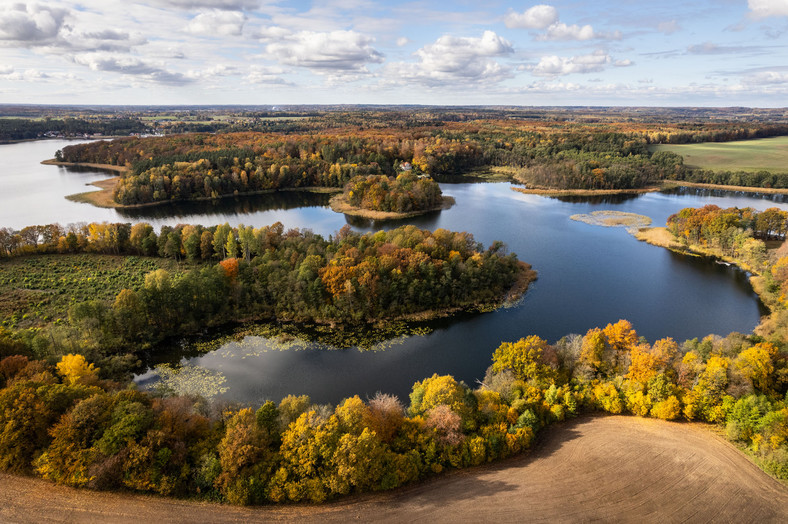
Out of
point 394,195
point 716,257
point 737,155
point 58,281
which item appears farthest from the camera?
point 737,155

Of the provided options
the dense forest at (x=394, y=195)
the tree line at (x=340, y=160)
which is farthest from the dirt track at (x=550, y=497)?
the tree line at (x=340, y=160)

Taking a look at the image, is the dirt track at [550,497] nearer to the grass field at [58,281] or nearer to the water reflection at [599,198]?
the grass field at [58,281]

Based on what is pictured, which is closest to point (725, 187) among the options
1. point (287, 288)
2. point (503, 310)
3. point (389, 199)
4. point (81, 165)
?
point (389, 199)

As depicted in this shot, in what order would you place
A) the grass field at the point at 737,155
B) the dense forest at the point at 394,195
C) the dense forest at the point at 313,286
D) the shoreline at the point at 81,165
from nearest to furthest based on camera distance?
the dense forest at the point at 313,286
the dense forest at the point at 394,195
the grass field at the point at 737,155
the shoreline at the point at 81,165

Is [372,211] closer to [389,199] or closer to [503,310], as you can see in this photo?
[389,199]

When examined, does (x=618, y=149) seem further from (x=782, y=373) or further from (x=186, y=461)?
(x=186, y=461)

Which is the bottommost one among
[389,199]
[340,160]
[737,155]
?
[389,199]

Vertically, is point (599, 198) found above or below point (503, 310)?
Answer: above
